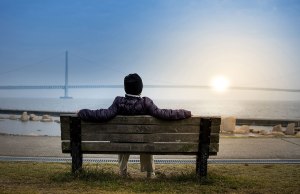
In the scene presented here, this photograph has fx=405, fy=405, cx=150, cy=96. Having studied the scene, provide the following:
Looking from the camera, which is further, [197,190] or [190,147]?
[190,147]

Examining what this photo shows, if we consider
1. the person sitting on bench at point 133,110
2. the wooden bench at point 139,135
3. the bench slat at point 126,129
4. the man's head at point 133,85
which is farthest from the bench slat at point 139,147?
the man's head at point 133,85

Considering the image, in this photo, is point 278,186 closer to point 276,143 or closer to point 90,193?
point 90,193

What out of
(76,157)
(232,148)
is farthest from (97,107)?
(76,157)

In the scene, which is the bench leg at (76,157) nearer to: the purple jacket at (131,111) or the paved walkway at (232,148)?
the purple jacket at (131,111)

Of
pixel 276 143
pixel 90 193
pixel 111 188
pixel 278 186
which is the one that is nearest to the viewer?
pixel 90 193

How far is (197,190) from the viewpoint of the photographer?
3.68 metres

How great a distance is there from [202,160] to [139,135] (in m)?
0.69

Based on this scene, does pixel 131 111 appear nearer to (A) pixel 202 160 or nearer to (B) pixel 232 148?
(A) pixel 202 160

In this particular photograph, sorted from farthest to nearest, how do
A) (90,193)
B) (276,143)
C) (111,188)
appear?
(276,143) < (111,188) < (90,193)

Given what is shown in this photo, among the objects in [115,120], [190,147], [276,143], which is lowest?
[276,143]

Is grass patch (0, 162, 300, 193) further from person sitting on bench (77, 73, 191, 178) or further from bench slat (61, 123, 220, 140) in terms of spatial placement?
bench slat (61, 123, 220, 140)

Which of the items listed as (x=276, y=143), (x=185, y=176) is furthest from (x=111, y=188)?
(x=276, y=143)

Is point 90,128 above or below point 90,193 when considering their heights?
above

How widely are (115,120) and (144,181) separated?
669 mm
